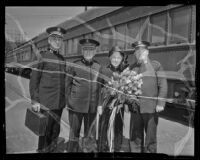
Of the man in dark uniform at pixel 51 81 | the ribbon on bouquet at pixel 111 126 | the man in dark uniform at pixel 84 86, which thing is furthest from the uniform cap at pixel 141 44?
the man in dark uniform at pixel 51 81

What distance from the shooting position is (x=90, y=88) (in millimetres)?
2252

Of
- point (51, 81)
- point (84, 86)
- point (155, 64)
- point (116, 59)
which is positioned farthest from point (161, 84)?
point (51, 81)

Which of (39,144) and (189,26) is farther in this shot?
(39,144)

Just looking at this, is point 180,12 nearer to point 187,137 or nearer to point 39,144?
point 187,137

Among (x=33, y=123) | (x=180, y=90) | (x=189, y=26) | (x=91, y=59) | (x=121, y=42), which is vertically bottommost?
(x=33, y=123)

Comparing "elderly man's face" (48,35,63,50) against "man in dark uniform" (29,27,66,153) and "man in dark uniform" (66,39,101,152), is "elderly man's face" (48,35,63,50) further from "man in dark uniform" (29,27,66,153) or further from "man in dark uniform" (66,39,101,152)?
"man in dark uniform" (66,39,101,152)

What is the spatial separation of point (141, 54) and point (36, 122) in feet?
4.72

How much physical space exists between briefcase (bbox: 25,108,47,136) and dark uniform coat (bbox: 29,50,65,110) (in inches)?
6.1

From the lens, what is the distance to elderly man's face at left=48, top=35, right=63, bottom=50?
2270 millimetres

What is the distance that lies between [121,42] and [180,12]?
2.40ft

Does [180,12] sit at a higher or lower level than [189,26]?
higher

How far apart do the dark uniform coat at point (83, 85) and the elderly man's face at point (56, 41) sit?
0.28 m

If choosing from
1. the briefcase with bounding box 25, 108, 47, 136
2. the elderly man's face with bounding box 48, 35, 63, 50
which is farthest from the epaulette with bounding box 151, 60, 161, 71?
the briefcase with bounding box 25, 108, 47, 136

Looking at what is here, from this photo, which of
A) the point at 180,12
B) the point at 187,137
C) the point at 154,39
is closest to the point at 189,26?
the point at 180,12
